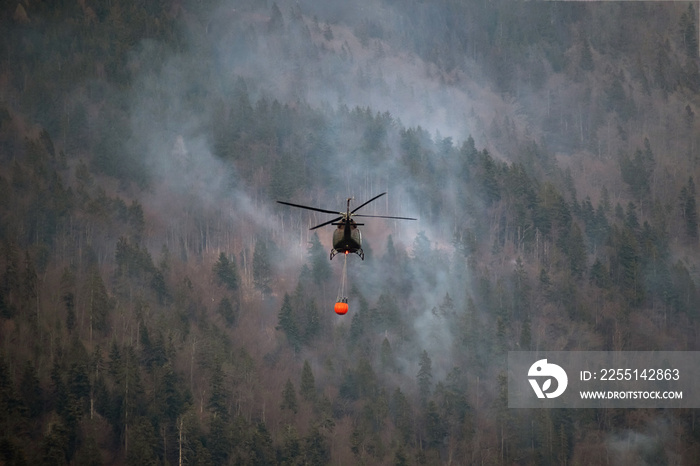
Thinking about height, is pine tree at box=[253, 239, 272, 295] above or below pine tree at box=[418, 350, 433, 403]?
above

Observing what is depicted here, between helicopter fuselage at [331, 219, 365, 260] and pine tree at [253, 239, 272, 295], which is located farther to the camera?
pine tree at [253, 239, 272, 295]

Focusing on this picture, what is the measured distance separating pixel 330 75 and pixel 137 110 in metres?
36.0

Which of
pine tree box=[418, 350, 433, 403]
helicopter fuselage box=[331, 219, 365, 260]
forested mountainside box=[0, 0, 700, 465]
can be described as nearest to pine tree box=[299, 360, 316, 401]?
forested mountainside box=[0, 0, 700, 465]

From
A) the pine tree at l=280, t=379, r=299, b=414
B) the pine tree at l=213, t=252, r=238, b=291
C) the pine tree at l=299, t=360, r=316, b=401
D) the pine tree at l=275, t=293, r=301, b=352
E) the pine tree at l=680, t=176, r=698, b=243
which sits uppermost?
the pine tree at l=680, t=176, r=698, b=243

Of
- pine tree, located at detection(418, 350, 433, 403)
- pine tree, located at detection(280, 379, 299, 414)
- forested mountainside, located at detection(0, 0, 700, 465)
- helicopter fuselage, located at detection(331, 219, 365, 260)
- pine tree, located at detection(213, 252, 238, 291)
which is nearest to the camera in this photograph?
helicopter fuselage, located at detection(331, 219, 365, 260)

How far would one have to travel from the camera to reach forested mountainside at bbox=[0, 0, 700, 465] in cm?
11175

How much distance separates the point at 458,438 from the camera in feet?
373

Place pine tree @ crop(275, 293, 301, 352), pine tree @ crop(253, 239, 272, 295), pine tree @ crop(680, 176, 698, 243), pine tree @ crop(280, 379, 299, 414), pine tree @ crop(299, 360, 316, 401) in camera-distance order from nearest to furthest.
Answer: pine tree @ crop(280, 379, 299, 414) → pine tree @ crop(299, 360, 316, 401) → pine tree @ crop(275, 293, 301, 352) → pine tree @ crop(253, 239, 272, 295) → pine tree @ crop(680, 176, 698, 243)

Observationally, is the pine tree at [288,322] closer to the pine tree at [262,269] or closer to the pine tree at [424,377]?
the pine tree at [262,269]

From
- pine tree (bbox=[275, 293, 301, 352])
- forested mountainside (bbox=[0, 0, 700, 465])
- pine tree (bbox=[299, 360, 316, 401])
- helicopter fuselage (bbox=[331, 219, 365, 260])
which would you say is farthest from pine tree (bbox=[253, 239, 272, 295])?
helicopter fuselage (bbox=[331, 219, 365, 260])

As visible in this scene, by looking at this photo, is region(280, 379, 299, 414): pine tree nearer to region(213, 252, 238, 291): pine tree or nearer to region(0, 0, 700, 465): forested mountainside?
region(0, 0, 700, 465): forested mountainside

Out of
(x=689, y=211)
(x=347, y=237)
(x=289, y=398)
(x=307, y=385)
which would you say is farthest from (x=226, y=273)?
(x=347, y=237)

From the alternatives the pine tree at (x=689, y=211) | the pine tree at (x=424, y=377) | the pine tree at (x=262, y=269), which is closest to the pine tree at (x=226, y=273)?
the pine tree at (x=262, y=269)

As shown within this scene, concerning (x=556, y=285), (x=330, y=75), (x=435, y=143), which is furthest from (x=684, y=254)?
(x=330, y=75)
